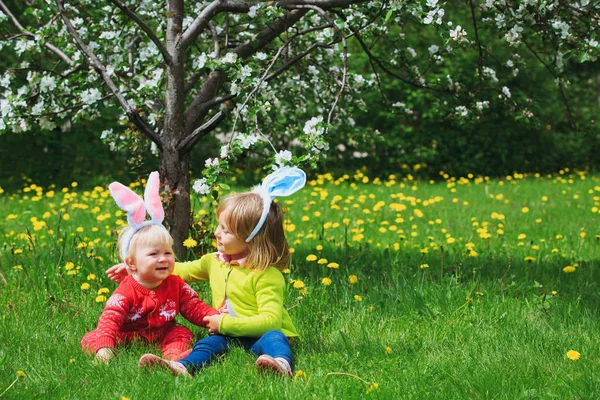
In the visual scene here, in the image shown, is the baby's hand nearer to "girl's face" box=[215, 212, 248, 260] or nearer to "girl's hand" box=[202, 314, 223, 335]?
"girl's hand" box=[202, 314, 223, 335]

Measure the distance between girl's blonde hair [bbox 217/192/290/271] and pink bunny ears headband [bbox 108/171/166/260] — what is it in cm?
27

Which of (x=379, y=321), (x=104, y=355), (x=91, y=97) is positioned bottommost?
(x=379, y=321)

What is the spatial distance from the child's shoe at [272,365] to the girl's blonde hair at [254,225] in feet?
1.44

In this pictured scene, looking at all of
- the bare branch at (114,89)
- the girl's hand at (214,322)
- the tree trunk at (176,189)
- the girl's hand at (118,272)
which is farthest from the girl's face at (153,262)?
the bare branch at (114,89)

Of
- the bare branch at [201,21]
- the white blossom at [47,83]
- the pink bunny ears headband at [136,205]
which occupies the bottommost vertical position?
the pink bunny ears headband at [136,205]

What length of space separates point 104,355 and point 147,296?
0.32m

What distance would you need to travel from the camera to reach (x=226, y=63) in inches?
144

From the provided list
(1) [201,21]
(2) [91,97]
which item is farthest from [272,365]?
(2) [91,97]

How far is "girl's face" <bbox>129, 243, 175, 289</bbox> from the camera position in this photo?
3107 millimetres

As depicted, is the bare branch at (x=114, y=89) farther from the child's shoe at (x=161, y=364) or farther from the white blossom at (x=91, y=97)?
the child's shoe at (x=161, y=364)

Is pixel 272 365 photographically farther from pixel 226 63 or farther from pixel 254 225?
pixel 226 63

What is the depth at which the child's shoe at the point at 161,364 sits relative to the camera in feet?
9.16

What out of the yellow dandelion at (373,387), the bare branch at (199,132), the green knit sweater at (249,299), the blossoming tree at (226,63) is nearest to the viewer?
the yellow dandelion at (373,387)

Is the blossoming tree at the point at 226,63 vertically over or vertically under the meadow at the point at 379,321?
over
